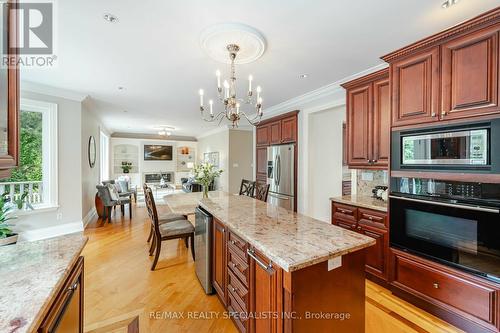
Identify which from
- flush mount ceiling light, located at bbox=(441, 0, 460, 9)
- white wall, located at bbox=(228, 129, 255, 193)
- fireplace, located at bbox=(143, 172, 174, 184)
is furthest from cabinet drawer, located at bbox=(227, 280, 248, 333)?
fireplace, located at bbox=(143, 172, 174, 184)

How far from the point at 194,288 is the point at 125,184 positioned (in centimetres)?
553

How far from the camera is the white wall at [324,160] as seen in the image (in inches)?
163

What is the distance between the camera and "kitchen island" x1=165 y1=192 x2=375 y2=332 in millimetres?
1155

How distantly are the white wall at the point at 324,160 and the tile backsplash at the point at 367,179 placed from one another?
3.09 ft

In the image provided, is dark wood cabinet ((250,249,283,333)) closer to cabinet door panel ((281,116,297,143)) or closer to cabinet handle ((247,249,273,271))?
cabinet handle ((247,249,273,271))

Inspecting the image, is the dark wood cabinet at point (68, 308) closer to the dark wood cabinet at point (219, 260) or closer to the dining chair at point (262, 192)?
the dark wood cabinet at point (219, 260)

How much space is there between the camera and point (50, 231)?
3.87 m

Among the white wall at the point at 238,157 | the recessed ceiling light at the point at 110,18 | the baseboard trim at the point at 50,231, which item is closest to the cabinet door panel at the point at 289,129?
the recessed ceiling light at the point at 110,18

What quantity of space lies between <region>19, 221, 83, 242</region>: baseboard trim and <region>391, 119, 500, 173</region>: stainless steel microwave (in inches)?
210

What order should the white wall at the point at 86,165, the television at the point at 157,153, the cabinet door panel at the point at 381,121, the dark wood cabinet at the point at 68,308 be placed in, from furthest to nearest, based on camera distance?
1. the television at the point at 157,153
2. the white wall at the point at 86,165
3. the cabinet door panel at the point at 381,121
4. the dark wood cabinet at the point at 68,308

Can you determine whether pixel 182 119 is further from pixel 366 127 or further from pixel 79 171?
pixel 366 127

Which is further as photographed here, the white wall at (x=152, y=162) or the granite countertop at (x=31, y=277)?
the white wall at (x=152, y=162)

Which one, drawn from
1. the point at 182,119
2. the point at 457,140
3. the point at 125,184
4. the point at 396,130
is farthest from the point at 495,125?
the point at 125,184

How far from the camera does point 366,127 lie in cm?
278
